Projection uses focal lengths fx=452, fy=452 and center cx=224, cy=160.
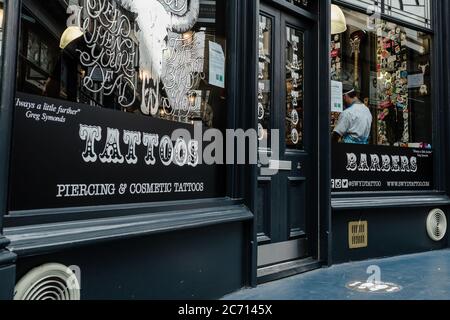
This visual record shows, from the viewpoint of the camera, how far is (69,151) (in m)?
2.45

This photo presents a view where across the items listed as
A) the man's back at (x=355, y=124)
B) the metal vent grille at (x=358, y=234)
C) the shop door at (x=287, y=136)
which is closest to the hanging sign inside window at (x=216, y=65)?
the shop door at (x=287, y=136)

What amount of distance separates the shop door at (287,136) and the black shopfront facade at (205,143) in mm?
18

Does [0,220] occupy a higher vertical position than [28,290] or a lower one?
higher

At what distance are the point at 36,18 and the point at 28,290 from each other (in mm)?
1368

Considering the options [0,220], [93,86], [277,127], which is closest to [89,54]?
[93,86]

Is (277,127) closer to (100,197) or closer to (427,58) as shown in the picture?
(100,197)

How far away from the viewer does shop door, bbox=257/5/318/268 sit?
408 cm

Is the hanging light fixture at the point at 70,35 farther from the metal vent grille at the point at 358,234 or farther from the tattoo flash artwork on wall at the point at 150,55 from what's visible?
the metal vent grille at the point at 358,234

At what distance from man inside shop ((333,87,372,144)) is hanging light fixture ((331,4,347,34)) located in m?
0.65

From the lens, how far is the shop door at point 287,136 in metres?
4.08

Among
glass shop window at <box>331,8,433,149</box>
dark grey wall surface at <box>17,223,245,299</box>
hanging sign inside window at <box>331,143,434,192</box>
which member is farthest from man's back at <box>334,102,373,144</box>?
dark grey wall surface at <box>17,223,245,299</box>

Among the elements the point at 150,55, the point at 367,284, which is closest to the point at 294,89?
the point at 150,55

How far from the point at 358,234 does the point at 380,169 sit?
0.85 meters
